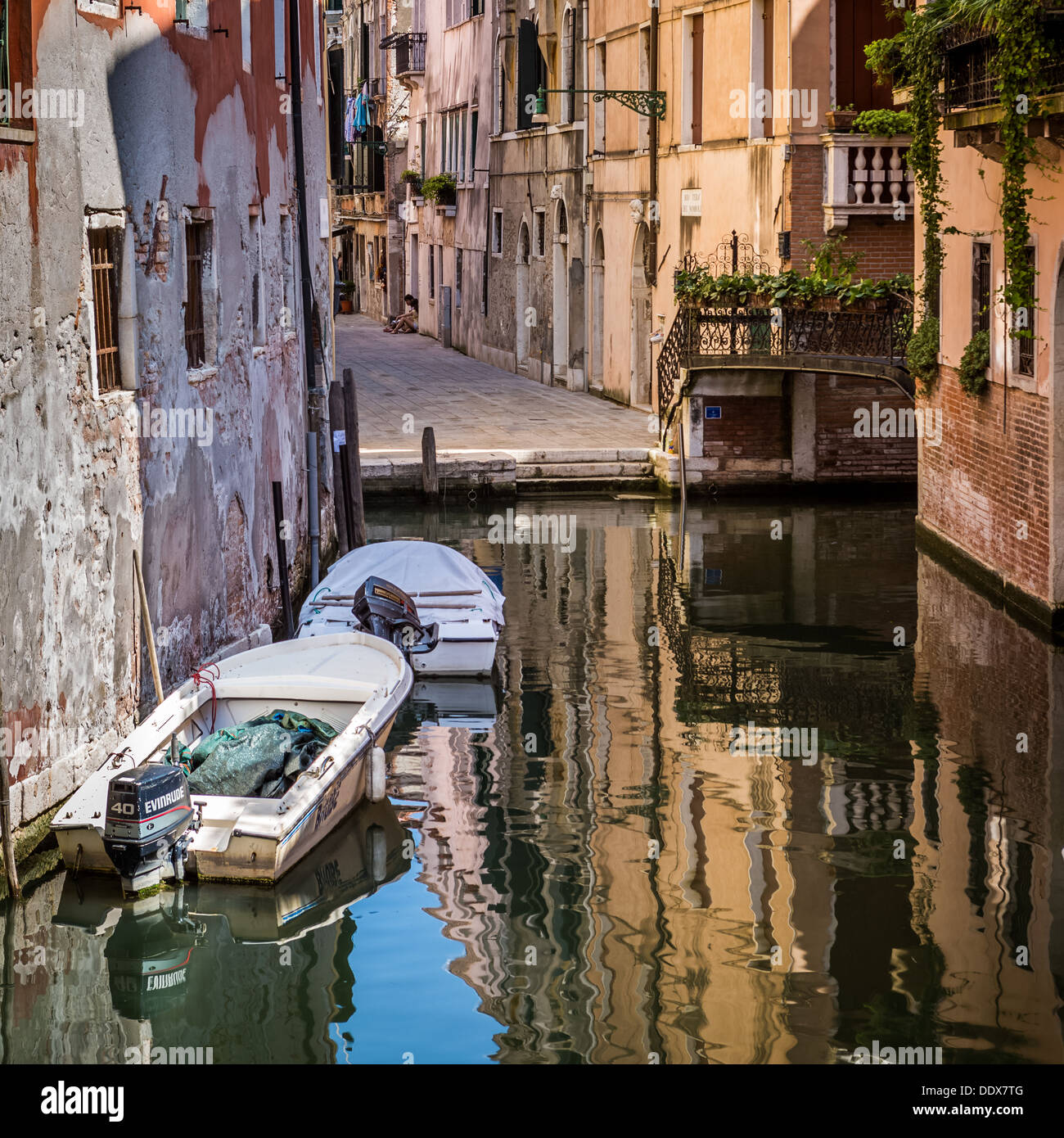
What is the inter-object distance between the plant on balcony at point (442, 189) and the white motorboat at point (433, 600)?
2547 cm

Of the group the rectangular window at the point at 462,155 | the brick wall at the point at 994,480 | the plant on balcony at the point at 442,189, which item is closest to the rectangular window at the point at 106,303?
the brick wall at the point at 994,480

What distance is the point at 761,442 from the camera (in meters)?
21.9

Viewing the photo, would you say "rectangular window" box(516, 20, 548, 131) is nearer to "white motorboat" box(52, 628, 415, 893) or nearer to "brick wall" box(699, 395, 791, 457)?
"brick wall" box(699, 395, 791, 457)

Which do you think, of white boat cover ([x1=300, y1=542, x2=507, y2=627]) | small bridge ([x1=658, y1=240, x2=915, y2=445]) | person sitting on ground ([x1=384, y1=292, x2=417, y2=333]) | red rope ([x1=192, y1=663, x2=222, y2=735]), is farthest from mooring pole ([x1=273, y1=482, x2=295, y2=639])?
person sitting on ground ([x1=384, y1=292, x2=417, y2=333])


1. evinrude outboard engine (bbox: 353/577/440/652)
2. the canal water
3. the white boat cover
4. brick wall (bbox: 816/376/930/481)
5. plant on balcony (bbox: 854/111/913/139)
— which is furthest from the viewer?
brick wall (bbox: 816/376/930/481)

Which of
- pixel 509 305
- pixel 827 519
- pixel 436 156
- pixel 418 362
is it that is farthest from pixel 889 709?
pixel 436 156

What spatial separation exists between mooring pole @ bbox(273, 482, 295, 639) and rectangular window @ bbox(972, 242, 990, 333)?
6.38 metres

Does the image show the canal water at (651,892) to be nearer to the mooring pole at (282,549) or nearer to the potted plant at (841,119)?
the mooring pole at (282,549)

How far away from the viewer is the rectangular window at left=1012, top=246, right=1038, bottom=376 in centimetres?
1378

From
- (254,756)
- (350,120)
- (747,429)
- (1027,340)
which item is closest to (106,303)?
(254,756)

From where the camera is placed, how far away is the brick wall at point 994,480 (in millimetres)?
13859

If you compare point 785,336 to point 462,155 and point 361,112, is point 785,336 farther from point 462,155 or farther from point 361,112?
point 361,112
